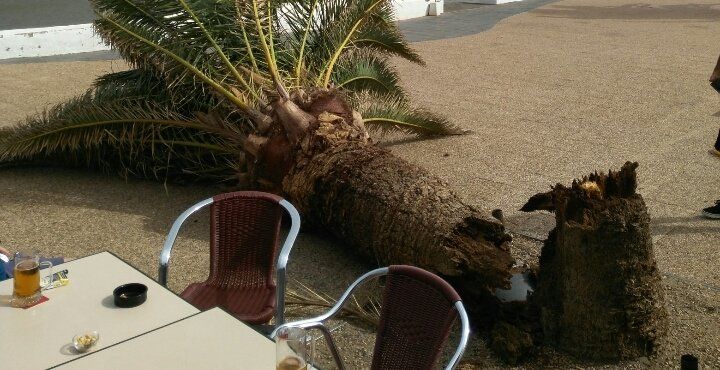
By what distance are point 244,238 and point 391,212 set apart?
3.42ft

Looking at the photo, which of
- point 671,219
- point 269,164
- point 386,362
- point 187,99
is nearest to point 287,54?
point 187,99

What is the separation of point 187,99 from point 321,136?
138cm

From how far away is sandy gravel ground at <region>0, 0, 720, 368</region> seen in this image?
16.9 ft

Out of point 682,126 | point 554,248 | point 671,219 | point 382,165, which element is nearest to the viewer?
point 554,248

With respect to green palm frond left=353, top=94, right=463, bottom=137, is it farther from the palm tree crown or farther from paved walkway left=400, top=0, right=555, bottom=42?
paved walkway left=400, top=0, right=555, bottom=42

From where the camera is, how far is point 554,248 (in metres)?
4.37

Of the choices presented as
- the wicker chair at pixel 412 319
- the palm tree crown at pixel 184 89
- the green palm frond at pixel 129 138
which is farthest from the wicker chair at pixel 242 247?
the green palm frond at pixel 129 138

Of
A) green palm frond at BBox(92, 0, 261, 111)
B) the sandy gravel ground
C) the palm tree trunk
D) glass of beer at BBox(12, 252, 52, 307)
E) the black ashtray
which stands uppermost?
green palm frond at BBox(92, 0, 261, 111)

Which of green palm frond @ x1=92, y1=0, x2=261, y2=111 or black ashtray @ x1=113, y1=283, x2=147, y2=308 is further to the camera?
green palm frond @ x1=92, y1=0, x2=261, y2=111

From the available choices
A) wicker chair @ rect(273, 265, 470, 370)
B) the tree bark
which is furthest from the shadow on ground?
wicker chair @ rect(273, 265, 470, 370)

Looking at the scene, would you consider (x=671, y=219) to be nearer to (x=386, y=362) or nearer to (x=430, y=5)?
(x=386, y=362)

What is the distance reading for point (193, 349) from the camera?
283cm

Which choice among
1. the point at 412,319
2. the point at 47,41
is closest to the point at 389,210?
the point at 412,319

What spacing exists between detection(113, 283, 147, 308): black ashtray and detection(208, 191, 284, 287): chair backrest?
87 cm
